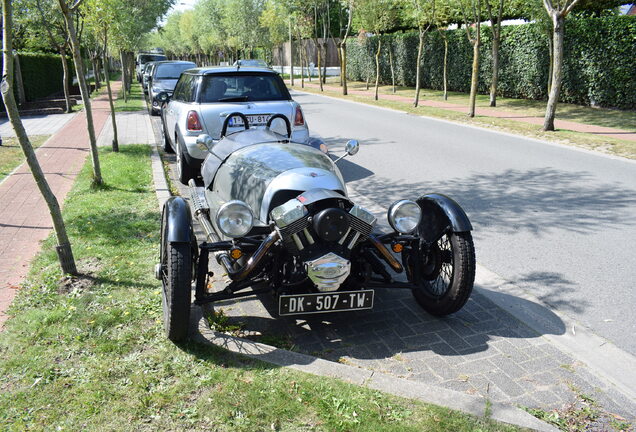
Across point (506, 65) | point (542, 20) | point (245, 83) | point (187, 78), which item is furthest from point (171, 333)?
point (506, 65)

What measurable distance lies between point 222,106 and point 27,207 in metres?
3.20

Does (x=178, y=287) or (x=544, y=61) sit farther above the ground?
(x=544, y=61)

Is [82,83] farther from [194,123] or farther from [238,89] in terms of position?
[238,89]

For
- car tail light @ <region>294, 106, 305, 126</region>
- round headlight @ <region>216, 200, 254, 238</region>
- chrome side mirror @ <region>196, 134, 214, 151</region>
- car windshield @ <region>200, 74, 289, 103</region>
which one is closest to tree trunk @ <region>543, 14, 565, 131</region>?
car tail light @ <region>294, 106, 305, 126</region>

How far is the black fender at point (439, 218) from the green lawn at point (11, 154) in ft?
24.7

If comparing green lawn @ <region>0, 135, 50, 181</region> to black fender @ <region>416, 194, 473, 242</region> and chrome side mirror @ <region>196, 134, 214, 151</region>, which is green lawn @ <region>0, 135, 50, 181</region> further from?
black fender @ <region>416, 194, 473, 242</region>

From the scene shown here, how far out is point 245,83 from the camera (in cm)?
825

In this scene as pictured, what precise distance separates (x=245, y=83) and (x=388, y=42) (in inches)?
984

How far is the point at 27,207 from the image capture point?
676 cm

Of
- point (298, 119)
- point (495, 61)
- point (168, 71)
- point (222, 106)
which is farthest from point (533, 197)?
point (168, 71)

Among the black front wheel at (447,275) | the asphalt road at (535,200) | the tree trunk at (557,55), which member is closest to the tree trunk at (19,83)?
the asphalt road at (535,200)

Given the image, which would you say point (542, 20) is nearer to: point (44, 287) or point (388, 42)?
point (388, 42)

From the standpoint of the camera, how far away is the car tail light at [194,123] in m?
7.88

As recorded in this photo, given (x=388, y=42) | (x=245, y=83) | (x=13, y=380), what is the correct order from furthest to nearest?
(x=388, y=42) < (x=245, y=83) < (x=13, y=380)
